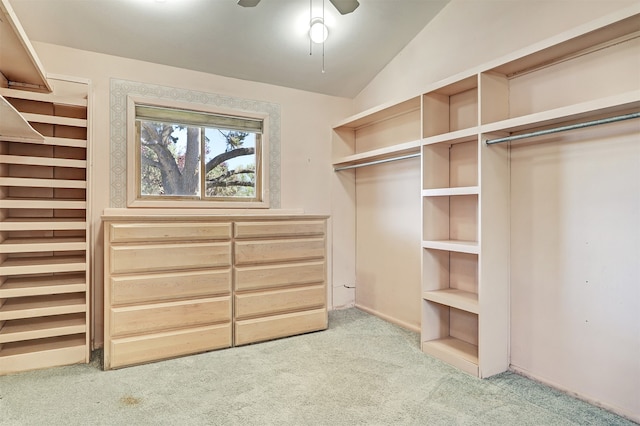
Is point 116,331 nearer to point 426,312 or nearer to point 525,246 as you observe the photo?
point 426,312

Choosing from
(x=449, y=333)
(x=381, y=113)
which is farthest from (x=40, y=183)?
(x=449, y=333)

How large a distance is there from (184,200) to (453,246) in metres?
2.31

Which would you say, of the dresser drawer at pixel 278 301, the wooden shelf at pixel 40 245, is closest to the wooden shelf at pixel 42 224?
the wooden shelf at pixel 40 245

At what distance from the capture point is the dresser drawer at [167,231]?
98.6 inches

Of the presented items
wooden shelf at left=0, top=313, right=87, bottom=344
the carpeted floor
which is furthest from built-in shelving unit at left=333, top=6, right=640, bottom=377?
wooden shelf at left=0, top=313, right=87, bottom=344

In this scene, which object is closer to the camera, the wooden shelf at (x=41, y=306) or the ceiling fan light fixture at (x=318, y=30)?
the wooden shelf at (x=41, y=306)

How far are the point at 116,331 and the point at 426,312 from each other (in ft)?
7.42

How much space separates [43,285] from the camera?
99.0 inches

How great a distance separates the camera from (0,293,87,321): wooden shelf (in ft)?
7.77

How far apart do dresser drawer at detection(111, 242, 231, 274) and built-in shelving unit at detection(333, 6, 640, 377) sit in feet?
5.31

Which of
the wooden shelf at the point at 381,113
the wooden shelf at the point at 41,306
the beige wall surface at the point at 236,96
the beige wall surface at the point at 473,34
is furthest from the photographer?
the wooden shelf at the point at 381,113

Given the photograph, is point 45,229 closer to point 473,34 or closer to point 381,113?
point 381,113

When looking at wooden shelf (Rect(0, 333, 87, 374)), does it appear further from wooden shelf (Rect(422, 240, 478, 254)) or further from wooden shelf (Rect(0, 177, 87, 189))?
wooden shelf (Rect(422, 240, 478, 254))

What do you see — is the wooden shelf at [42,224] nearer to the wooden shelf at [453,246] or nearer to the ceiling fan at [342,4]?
the ceiling fan at [342,4]
